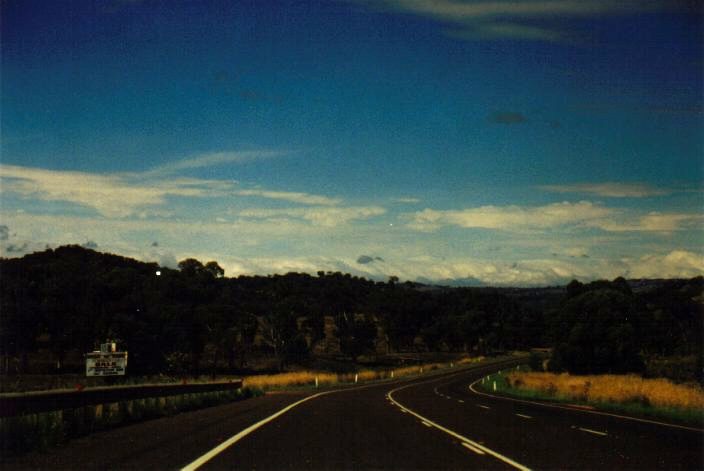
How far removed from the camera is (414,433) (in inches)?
664

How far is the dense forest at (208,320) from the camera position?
7931 cm

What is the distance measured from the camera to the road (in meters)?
11.8

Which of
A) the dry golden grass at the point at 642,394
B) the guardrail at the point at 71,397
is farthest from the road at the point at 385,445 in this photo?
the dry golden grass at the point at 642,394

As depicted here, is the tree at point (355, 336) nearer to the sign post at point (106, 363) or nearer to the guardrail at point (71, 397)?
the sign post at point (106, 363)

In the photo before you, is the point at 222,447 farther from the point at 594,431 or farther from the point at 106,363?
the point at 106,363

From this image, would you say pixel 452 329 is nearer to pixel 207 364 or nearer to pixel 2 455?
pixel 207 364

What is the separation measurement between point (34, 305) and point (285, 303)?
42432mm

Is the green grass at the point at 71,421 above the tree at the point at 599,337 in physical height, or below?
below

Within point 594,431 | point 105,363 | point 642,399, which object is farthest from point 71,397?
point 642,399

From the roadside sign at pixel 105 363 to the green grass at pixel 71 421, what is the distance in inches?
83.8

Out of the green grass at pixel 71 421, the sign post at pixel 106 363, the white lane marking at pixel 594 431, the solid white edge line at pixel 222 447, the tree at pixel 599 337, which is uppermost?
the tree at pixel 599 337

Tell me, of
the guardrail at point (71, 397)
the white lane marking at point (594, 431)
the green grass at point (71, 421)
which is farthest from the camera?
the white lane marking at point (594, 431)

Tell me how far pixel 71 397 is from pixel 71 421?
0.58 m

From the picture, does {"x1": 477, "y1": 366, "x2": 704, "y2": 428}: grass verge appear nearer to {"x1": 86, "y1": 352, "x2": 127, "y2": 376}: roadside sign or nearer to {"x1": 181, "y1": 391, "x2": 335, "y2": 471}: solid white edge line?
{"x1": 181, "y1": 391, "x2": 335, "y2": 471}: solid white edge line
